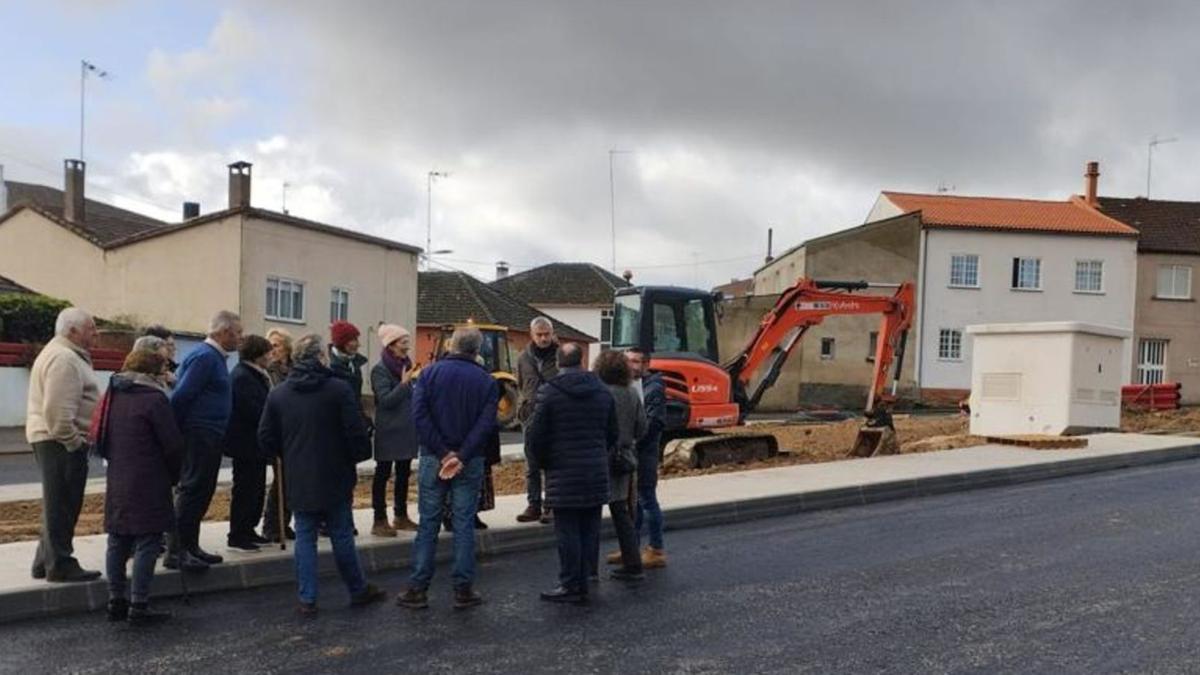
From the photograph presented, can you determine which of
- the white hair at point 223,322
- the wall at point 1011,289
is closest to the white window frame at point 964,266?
the wall at point 1011,289

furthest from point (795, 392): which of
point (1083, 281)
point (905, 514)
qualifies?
point (905, 514)

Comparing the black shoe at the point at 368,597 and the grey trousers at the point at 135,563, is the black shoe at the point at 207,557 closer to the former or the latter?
the grey trousers at the point at 135,563

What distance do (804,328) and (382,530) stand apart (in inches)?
403

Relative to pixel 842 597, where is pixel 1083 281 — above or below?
above

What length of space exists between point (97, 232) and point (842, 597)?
3307 cm

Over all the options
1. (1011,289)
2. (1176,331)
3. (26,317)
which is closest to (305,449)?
(26,317)

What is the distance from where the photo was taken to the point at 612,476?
798 cm

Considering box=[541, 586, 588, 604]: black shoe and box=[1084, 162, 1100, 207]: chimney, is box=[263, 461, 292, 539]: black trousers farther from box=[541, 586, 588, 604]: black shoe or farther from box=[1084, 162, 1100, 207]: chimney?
box=[1084, 162, 1100, 207]: chimney

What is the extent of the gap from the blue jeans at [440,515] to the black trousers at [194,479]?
65.5 inches

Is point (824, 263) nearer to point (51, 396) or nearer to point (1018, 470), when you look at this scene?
point (1018, 470)

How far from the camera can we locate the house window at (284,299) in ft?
104

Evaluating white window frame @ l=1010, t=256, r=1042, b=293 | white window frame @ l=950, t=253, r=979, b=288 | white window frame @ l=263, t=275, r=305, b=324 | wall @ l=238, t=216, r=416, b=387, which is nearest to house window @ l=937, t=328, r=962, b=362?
white window frame @ l=950, t=253, r=979, b=288

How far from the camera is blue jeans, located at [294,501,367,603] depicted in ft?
23.0

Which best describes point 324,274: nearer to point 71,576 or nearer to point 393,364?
point 393,364
